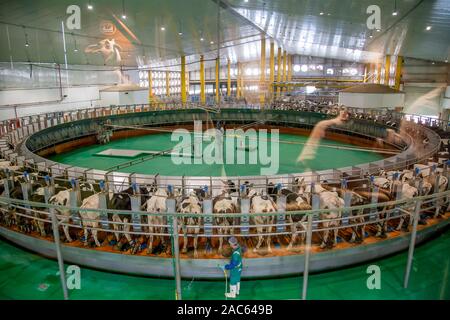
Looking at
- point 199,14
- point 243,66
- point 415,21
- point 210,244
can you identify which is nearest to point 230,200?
point 210,244

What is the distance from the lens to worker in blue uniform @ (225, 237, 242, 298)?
13.3ft

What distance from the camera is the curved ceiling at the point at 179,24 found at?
11.4 metres

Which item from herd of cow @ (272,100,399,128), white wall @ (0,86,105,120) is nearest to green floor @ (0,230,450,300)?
herd of cow @ (272,100,399,128)

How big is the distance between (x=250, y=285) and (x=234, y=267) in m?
0.90

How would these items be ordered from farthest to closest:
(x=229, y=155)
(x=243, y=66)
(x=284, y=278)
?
1. (x=243, y=66)
2. (x=229, y=155)
3. (x=284, y=278)

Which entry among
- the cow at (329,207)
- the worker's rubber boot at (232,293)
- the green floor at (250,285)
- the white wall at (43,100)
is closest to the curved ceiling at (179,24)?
the white wall at (43,100)

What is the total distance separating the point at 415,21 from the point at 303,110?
8740 mm

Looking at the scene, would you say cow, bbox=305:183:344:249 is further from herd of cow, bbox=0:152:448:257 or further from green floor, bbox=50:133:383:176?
green floor, bbox=50:133:383:176

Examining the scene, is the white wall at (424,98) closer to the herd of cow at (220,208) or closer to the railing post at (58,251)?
the herd of cow at (220,208)

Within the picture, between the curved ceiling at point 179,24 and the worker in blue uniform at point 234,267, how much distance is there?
31.0ft

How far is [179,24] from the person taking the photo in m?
17.1

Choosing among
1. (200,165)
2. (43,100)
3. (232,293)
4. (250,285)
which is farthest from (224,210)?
(43,100)

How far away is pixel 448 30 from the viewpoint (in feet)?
40.2
